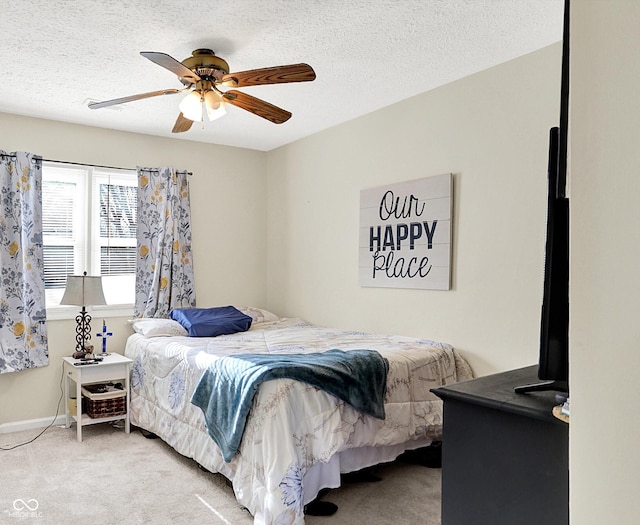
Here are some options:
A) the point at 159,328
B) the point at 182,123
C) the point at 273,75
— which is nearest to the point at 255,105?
the point at 273,75

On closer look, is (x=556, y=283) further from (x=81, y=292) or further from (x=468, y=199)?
(x=81, y=292)

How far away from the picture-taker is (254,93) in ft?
11.8

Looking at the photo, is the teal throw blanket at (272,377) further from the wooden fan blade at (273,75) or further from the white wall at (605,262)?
the white wall at (605,262)

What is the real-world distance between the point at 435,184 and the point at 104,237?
110 inches

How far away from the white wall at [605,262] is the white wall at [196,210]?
4.20 metres

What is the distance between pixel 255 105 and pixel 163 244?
2.01 metres

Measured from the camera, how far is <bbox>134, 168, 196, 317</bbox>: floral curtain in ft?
14.8

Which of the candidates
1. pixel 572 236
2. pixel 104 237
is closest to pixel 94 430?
pixel 104 237

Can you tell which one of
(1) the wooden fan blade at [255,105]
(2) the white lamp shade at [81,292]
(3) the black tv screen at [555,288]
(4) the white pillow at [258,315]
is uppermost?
(1) the wooden fan blade at [255,105]

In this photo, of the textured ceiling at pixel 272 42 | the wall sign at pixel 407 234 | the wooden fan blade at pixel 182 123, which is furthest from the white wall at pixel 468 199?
the wooden fan blade at pixel 182 123

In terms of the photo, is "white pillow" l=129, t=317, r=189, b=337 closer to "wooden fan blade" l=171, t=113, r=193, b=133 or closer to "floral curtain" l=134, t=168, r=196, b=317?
"floral curtain" l=134, t=168, r=196, b=317

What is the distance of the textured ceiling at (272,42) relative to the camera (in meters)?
2.45

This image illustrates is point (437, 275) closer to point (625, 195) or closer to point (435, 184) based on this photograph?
point (435, 184)

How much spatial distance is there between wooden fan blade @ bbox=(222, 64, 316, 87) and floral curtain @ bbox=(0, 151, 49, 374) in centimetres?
218
